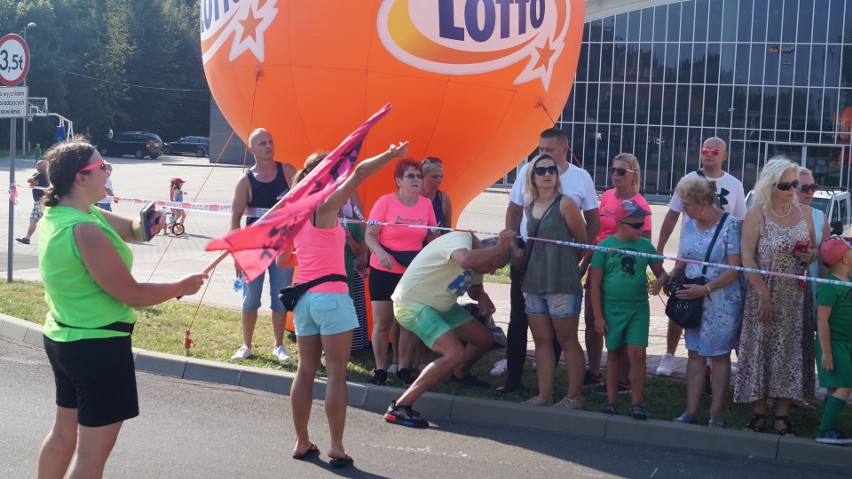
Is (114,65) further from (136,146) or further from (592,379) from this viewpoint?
(592,379)

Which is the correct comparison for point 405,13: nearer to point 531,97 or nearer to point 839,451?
point 531,97

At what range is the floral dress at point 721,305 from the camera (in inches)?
241

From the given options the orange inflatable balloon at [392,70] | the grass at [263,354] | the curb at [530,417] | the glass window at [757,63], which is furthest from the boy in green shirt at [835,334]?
the glass window at [757,63]

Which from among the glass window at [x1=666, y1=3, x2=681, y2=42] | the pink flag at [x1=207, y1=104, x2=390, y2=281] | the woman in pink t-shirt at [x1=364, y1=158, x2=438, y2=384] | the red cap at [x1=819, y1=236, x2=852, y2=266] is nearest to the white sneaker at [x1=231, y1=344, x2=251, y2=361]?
the woman in pink t-shirt at [x1=364, y1=158, x2=438, y2=384]

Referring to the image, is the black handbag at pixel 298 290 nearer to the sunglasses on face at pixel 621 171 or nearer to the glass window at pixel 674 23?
the sunglasses on face at pixel 621 171

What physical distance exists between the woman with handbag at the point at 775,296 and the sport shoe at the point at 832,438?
0.21 metres

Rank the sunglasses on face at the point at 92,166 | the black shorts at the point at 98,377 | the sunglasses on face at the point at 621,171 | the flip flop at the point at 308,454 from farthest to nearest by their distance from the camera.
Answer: the sunglasses on face at the point at 621,171, the flip flop at the point at 308,454, the sunglasses on face at the point at 92,166, the black shorts at the point at 98,377

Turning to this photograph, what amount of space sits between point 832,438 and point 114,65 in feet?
223

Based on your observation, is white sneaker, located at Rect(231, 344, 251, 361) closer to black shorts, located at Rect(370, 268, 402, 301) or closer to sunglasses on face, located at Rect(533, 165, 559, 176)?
black shorts, located at Rect(370, 268, 402, 301)

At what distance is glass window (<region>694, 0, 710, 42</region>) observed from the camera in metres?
37.5

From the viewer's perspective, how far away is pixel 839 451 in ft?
18.4

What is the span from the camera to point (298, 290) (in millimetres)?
5473

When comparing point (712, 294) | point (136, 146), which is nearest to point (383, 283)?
point (712, 294)

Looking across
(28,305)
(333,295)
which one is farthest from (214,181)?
(333,295)
